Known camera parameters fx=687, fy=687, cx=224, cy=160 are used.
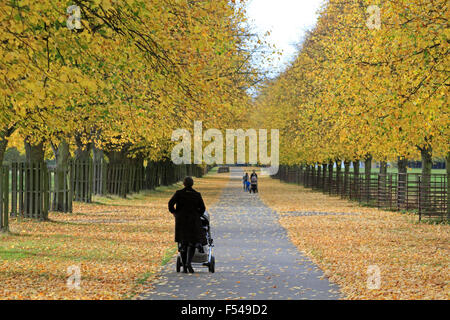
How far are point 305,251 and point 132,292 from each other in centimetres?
630

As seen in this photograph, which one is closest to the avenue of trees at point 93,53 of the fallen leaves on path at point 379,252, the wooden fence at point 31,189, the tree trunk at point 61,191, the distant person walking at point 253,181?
the wooden fence at point 31,189

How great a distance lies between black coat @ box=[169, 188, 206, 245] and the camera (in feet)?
38.3

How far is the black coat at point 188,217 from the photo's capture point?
1168cm

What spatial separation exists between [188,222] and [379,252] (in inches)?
223

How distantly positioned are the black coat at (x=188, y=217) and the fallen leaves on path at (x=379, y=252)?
7.68 feet

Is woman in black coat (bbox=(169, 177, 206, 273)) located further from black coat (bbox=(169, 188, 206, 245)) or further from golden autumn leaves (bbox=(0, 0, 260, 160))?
golden autumn leaves (bbox=(0, 0, 260, 160))

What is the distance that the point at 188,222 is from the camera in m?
11.7

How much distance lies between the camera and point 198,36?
12328 mm

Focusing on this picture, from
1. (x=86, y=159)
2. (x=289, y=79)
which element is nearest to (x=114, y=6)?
(x=86, y=159)

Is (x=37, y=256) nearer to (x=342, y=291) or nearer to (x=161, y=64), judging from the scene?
(x=161, y=64)

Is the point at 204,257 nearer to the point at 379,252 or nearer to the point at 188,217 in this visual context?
the point at 188,217

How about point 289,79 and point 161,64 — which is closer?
point 161,64

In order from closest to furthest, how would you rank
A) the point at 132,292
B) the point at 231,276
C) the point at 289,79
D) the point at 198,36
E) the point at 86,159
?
1. the point at 132,292
2. the point at 231,276
3. the point at 198,36
4. the point at 86,159
5. the point at 289,79

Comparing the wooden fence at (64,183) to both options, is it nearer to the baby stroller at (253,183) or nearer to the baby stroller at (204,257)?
the baby stroller at (253,183)
